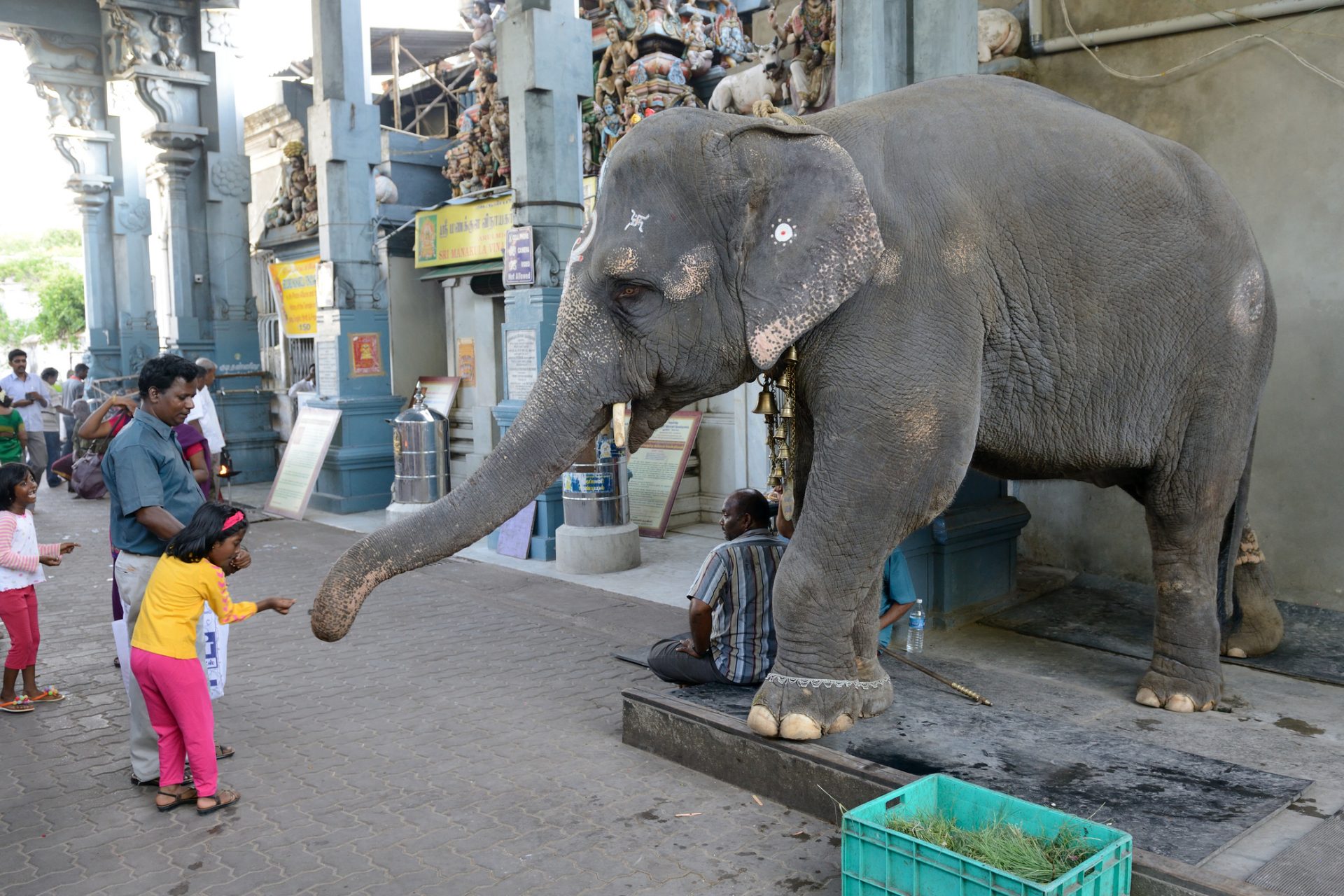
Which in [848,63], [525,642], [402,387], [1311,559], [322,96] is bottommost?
[525,642]

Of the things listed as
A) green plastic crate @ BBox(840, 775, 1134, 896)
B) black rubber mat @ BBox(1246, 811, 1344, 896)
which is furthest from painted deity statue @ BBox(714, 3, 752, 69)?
black rubber mat @ BBox(1246, 811, 1344, 896)

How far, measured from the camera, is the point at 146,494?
4.37m

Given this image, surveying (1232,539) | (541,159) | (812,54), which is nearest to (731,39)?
(812,54)

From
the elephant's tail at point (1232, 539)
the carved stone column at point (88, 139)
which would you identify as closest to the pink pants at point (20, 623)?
the elephant's tail at point (1232, 539)

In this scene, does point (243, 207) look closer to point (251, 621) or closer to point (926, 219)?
point (251, 621)

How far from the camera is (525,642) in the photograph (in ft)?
21.1

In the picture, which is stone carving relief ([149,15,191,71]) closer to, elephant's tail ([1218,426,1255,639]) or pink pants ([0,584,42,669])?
pink pants ([0,584,42,669])

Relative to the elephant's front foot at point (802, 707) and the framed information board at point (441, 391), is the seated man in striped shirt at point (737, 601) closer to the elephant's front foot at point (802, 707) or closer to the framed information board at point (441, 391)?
the elephant's front foot at point (802, 707)

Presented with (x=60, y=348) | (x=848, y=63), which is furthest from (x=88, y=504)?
(x=60, y=348)

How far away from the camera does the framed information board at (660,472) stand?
31.9 ft

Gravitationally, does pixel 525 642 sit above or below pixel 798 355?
below

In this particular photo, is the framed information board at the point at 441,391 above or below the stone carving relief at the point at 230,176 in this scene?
below

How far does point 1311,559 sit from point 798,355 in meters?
3.99

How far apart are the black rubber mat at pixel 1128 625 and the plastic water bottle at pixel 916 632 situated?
0.74 m
